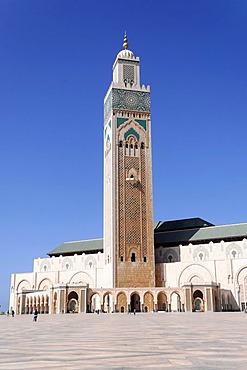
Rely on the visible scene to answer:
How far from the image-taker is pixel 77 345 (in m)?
7.98

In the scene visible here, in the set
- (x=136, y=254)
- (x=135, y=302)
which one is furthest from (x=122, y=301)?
(x=136, y=254)

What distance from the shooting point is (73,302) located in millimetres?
37938

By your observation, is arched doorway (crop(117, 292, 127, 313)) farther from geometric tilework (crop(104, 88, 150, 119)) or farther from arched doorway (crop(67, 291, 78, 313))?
geometric tilework (crop(104, 88, 150, 119))

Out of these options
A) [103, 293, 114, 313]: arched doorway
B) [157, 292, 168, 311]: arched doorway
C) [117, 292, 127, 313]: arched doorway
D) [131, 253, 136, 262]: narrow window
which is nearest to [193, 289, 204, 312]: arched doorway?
[157, 292, 168, 311]: arched doorway

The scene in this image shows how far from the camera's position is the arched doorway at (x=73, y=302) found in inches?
1475

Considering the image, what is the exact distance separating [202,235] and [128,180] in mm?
9113

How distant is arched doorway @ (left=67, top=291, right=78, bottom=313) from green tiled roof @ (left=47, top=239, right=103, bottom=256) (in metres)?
10.6

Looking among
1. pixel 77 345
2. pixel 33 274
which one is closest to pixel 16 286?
pixel 33 274

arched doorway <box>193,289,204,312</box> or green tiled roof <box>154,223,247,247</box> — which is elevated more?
green tiled roof <box>154,223,247,247</box>

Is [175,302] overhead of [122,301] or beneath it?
beneath

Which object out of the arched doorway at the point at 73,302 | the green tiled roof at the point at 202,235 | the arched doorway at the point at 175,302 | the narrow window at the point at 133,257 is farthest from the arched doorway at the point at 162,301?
the green tiled roof at the point at 202,235

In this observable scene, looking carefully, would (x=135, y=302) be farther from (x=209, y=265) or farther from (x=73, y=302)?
(x=209, y=265)

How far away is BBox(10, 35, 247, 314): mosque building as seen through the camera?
37.9 metres

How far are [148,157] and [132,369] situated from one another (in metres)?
39.4
